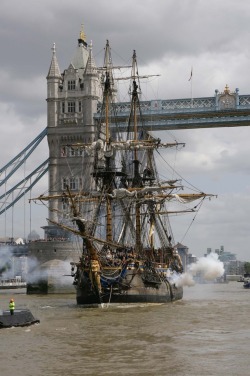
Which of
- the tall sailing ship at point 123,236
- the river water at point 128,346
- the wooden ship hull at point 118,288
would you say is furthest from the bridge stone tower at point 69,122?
the river water at point 128,346

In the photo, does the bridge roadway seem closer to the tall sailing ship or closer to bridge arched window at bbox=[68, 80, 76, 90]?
bridge arched window at bbox=[68, 80, 76, 90]

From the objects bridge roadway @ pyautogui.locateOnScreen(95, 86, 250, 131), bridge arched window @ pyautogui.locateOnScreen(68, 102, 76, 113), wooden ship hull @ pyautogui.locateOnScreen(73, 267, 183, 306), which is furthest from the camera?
bridge arched window @ pyautogui.locateOnScreen(68, 102, 76, 113)

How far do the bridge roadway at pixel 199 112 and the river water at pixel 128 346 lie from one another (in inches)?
2259

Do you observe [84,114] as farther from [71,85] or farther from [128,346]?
[128,346]

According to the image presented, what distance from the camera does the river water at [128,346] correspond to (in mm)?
24297

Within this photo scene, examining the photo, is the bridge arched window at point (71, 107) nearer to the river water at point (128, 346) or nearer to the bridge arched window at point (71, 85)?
the bridge arched window at point (71, 85)

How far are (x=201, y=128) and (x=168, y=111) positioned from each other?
5.94 meters

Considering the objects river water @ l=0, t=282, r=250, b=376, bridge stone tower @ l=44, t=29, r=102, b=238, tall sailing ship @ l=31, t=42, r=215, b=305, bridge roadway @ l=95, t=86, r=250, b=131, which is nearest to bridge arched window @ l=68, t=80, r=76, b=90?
bridge stone tower @ l=44, t=29, r=102, b=238

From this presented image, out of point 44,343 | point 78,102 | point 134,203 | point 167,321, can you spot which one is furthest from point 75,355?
point 78,102

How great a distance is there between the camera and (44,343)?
3084 cm

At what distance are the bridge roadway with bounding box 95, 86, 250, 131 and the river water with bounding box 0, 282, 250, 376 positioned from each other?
2259 inches

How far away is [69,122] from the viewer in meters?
107

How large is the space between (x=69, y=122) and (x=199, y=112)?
64.1 feet

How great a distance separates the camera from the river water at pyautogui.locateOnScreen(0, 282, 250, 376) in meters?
24.3
